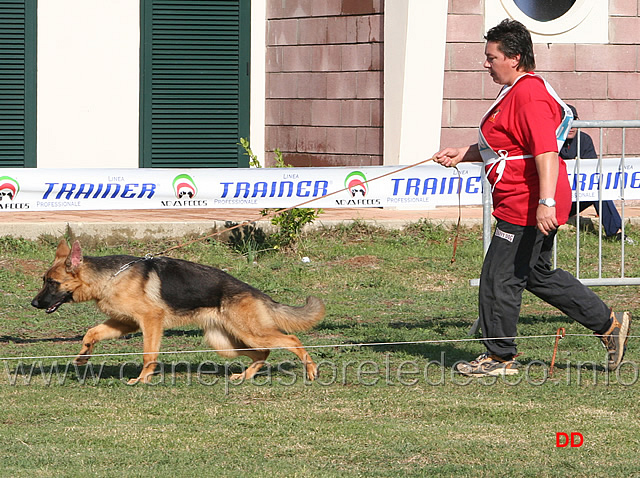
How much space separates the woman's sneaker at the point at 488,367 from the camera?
6.88m

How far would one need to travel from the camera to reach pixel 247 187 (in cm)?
973

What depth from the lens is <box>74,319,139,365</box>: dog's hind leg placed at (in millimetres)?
7078

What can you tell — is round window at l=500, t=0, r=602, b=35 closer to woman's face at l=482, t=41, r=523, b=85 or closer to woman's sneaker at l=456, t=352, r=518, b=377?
woman's face at l=482, t=41, r=523, b=85

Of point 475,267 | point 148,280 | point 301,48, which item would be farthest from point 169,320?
point 301,48

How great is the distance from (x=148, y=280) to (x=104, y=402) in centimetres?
100

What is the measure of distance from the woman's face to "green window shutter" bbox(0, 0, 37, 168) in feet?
32.2

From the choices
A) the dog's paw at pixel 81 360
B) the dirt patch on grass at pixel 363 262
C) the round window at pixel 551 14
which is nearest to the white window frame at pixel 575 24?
the round window at pixel 551 14

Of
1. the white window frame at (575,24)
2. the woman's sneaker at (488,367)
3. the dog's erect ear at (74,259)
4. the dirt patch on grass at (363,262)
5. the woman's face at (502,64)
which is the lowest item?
the woman's sneaker at (488,367)

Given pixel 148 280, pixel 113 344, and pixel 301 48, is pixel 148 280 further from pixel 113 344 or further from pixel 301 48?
pixel 301 48

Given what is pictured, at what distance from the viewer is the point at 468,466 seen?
16.5ft

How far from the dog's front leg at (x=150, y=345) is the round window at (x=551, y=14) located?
8649 millimetres

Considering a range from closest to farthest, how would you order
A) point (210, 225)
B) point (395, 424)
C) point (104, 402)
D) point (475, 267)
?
point (395, 424) → point (104, 402) → point (475, 267) → point (210, 225)

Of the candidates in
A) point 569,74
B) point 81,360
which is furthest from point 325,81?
point 81,360

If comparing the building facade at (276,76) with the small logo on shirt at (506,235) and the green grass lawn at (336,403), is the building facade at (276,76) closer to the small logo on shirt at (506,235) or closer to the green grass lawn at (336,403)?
the green grass lawn at (336,403)
